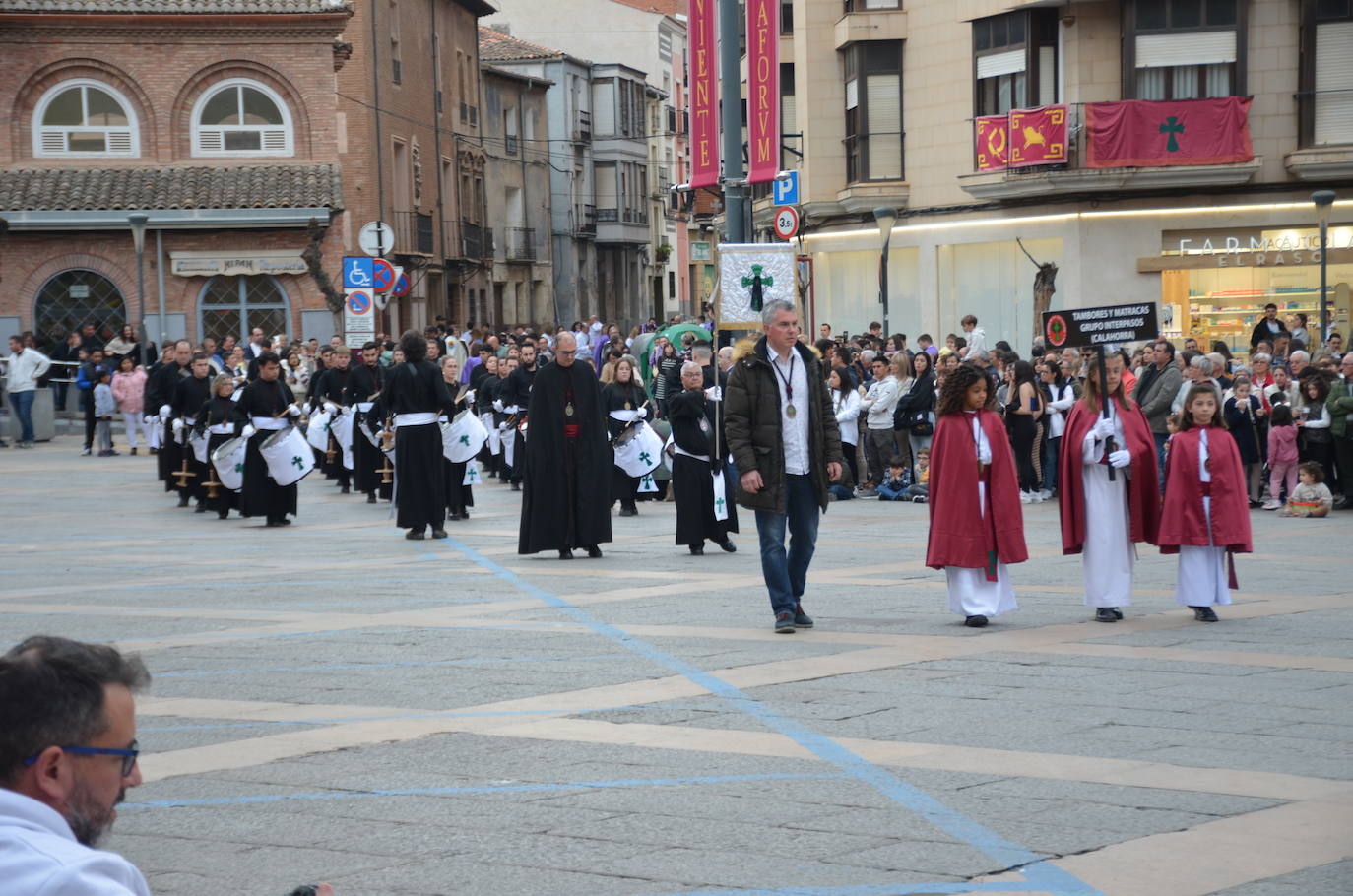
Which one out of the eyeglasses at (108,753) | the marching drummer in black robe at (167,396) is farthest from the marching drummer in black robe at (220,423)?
the eyeglasses at (108,753)

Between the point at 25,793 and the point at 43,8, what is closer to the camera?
the point at 25,793

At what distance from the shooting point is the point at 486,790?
6.94 m

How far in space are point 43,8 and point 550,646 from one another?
113ft

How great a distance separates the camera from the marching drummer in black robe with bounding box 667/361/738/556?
16.0 m

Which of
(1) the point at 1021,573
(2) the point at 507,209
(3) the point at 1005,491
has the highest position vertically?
(2) the point at 507,209

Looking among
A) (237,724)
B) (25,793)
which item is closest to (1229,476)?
(237,724)

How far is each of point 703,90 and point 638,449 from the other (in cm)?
866

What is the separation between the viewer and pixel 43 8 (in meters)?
40.2

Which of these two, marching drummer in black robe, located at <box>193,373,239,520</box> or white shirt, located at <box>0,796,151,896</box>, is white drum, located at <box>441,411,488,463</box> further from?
white shirt, located at <box>0,796,151,896</box>

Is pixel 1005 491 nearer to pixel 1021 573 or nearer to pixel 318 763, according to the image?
pixel 1021 573

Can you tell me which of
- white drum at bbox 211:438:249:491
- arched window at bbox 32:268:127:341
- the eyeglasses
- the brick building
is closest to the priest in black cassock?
white drum at bbox 211:438:249:491

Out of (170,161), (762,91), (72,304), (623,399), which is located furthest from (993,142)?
(72,304)

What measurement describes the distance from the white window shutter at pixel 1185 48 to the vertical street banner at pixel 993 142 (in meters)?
2.75

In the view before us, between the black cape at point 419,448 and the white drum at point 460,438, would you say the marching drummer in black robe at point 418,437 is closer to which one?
the black cape at point 419,448
